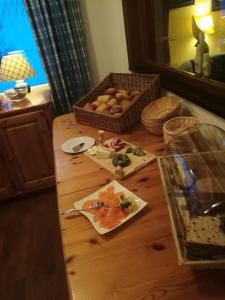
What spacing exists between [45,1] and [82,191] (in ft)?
5.45

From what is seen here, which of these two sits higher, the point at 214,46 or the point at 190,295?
the point at 214,46

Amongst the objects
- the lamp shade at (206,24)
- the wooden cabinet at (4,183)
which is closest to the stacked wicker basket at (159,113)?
the lamp shade at (206,24)

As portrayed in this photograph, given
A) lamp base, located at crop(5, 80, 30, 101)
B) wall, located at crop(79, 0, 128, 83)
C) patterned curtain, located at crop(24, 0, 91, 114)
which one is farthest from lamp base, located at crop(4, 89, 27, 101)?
wall, located at crop(79, 0, 128, 83)

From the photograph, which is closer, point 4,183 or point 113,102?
point 113,102

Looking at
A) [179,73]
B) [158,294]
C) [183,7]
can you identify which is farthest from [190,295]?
[183,7]

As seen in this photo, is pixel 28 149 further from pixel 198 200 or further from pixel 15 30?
pixel 198 200

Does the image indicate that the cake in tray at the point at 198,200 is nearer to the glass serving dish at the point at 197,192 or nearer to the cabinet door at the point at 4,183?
the glass serving dish at the point at 197,192

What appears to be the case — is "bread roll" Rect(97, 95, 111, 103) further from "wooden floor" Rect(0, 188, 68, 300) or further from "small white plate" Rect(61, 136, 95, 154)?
"wooden floor" Rect(0, 188, 68, 300)

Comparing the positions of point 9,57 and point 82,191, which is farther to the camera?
point 9,57

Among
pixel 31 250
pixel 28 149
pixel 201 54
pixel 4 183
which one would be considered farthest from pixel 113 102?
pixel 4 183

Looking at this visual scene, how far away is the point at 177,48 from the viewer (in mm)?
1598

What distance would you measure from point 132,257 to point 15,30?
89.9 inches

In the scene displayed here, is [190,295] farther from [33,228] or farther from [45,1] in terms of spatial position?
[45,1]

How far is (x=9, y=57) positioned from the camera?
194cm
